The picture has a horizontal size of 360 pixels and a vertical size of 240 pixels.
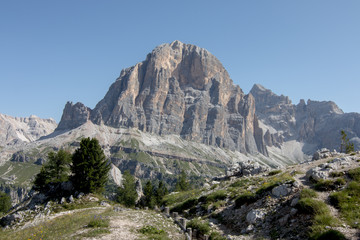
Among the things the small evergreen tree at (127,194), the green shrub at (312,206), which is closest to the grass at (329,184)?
the green shrub at (312,206)

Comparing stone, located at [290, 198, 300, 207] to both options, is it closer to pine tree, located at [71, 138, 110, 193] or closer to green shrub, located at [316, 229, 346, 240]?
green shrub, located at [316, 229, 346, 240]

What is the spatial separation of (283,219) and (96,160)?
38282 millimetres

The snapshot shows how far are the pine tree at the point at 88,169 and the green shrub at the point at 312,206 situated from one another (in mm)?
36631

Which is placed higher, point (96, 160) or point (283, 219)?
point (96, 160)

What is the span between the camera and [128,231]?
2045 centimetres

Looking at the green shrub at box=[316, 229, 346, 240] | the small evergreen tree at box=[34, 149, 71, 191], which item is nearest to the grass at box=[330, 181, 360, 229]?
the green shrub at box=[316, 229, 346, 240]

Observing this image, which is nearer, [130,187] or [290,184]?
[290,184]

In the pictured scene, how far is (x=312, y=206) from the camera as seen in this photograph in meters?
18.2

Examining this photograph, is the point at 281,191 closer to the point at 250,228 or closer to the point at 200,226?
the point at 250,228

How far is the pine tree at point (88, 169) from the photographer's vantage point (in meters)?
44.7

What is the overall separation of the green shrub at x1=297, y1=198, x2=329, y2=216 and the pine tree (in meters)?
36.6

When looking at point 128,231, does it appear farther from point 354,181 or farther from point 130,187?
point 130,187

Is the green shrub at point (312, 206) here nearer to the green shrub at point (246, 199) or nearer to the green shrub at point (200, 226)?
the green shrub at point (246, 199)

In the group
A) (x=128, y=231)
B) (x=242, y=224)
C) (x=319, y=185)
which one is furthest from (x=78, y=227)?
(x=319, y=185)
